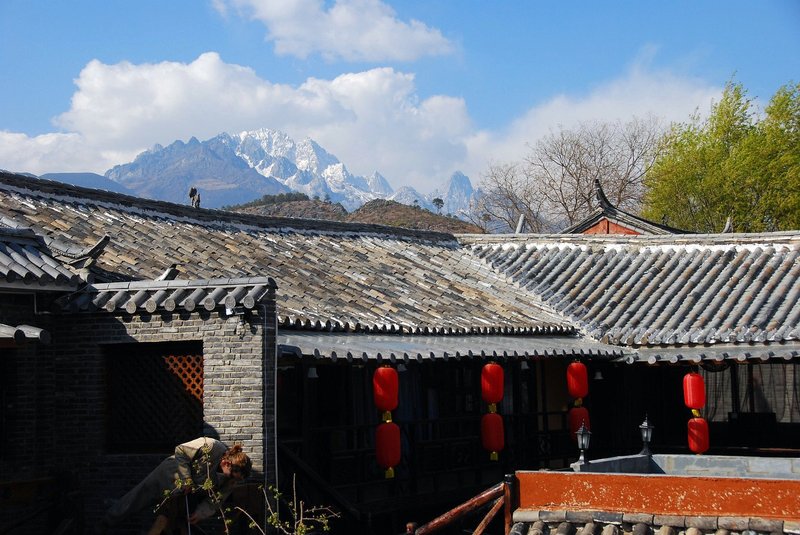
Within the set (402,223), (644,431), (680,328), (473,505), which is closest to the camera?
(473,505)

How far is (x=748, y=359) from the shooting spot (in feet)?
48.2

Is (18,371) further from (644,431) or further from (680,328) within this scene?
(680,328)

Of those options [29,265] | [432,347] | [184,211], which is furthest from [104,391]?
[184,211]

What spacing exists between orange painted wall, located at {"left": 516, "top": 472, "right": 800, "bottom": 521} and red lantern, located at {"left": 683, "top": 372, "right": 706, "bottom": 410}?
7.68 metres

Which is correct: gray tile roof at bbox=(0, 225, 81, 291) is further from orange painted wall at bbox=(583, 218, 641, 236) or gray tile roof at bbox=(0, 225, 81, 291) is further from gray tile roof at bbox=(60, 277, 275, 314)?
orange painted wall at bbox=(583, 218, 641, 236)

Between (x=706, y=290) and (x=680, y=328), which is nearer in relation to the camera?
(x=680, y=328)

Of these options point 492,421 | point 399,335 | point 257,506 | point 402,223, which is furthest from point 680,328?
point 402,223

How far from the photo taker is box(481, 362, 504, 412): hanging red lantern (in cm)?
1434

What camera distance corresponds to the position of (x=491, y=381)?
567 inches

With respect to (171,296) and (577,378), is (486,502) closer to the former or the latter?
(171,296)

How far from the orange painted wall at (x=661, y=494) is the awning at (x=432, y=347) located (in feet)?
11.5

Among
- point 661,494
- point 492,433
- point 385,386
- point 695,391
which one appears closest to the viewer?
point 661,494

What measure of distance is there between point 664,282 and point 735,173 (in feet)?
65.4

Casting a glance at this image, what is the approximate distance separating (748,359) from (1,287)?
33.1 ft
